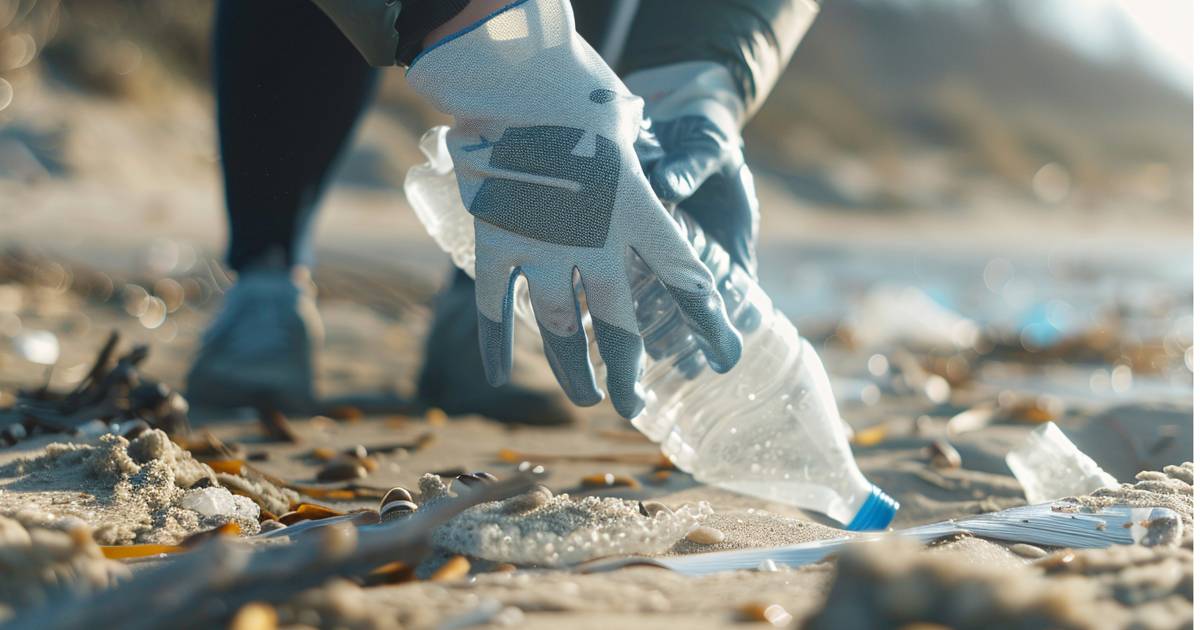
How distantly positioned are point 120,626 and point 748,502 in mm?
1277

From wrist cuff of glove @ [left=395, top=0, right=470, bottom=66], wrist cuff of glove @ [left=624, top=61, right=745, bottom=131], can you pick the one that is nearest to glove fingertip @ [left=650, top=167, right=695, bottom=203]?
wrist cuff of glove @ [left=624, top=61, right=745, bottom=131]

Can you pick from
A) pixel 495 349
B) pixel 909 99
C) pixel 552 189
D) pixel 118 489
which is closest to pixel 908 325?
pixel 495 349

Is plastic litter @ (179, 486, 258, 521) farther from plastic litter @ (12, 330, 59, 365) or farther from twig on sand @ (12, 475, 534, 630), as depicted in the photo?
plastic litter @ (12, 330, 59, 365)

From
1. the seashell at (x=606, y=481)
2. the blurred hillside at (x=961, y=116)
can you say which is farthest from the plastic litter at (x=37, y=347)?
the blurred hillside at (x=961, y=116)

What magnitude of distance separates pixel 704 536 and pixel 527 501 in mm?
268

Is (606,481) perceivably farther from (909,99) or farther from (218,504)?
(909,99)

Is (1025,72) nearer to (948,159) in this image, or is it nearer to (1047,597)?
(948,159)

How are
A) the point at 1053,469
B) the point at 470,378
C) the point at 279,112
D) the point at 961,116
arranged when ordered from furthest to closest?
the point at 961,116 → the point at 470,378 → the point at 279,112 → the point at 1053,469

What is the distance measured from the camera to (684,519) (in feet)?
5.00

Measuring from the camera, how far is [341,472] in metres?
2.08

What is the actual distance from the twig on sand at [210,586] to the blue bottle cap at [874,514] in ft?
3.40

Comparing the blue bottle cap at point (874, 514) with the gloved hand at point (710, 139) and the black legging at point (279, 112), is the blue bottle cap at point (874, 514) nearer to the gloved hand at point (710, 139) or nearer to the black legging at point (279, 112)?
the gloved hand at point (710, 139)

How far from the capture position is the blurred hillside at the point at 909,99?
13.1 metres

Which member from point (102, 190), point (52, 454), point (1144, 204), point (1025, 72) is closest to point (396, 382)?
point (52, 454)
